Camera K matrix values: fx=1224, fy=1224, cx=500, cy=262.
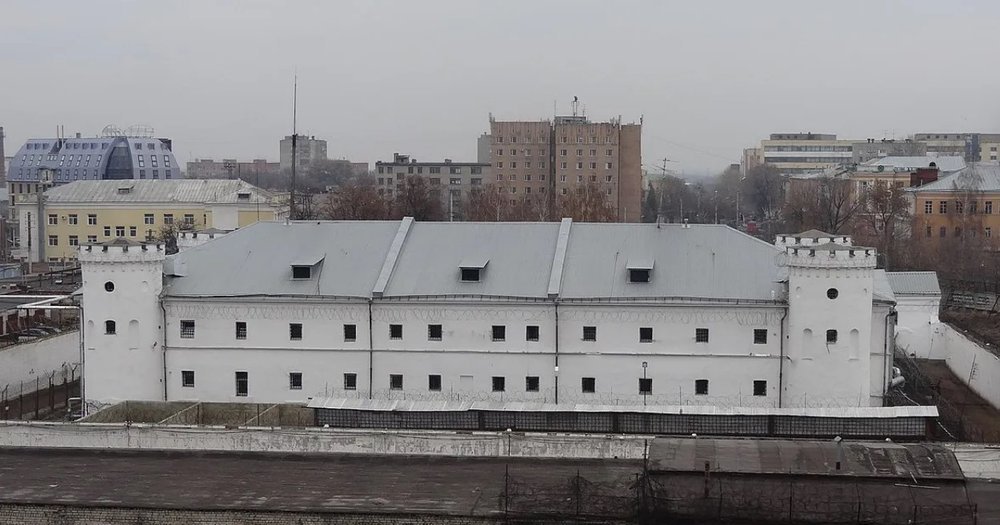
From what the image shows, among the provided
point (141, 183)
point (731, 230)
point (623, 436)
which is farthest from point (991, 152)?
point (623, 436)

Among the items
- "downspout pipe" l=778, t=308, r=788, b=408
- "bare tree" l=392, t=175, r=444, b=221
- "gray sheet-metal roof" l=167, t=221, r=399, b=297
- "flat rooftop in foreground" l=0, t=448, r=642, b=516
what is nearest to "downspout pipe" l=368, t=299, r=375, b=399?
"gray sheet-metal roof" l=167, t=221, r=399, b=297

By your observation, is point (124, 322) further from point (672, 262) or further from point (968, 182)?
point (968, 182)

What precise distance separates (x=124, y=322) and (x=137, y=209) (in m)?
55.9

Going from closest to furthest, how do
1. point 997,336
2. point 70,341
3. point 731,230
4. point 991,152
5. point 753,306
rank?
point 753,306, point 731,230, point 70,341, point 997,336, point 991,152

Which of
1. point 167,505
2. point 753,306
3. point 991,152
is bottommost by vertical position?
point 167,505

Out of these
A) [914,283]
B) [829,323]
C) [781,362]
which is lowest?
[781,362]

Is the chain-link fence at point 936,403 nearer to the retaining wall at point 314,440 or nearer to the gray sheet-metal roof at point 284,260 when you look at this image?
the retaining wall at point 314,440

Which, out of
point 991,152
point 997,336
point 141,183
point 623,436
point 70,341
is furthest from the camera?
point 991,152

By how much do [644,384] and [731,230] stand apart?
22.7 ft

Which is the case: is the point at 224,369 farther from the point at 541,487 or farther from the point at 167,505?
the point at 541,487

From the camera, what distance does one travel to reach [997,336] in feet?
185

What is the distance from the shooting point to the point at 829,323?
39.3 meters

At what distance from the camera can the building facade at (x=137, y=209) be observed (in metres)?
95.0

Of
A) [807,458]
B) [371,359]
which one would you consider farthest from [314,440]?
[807,458]
